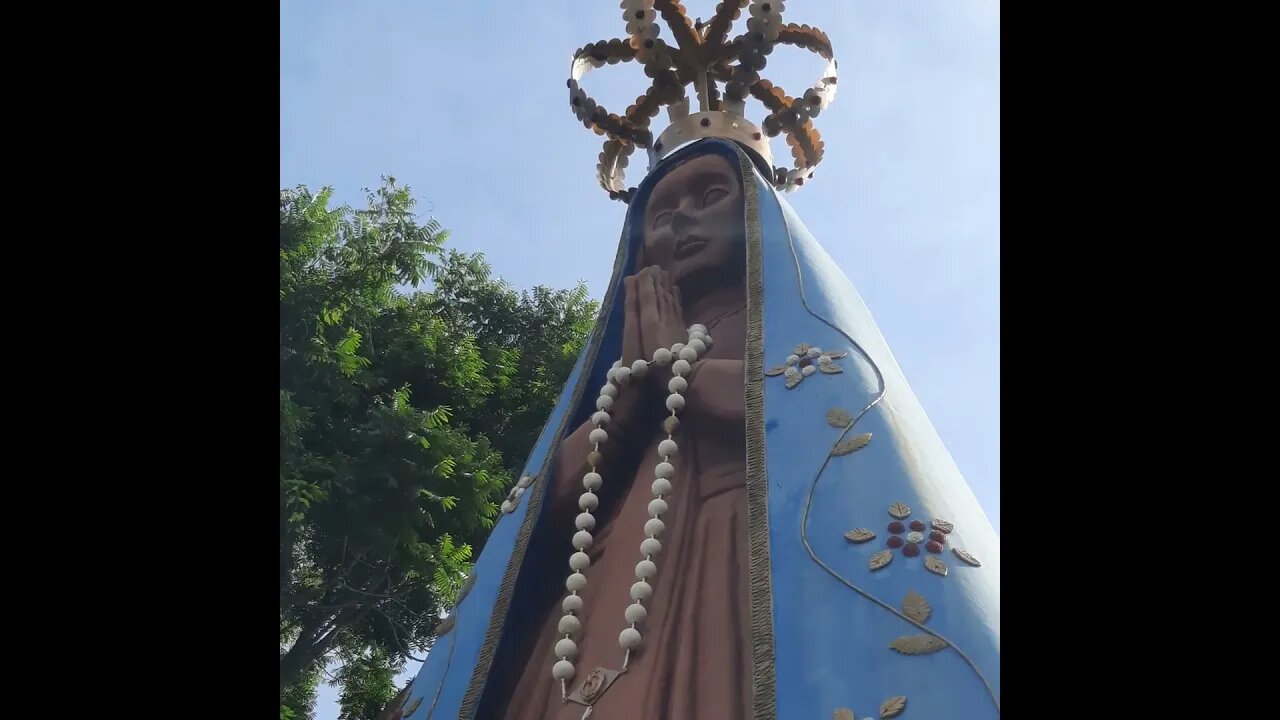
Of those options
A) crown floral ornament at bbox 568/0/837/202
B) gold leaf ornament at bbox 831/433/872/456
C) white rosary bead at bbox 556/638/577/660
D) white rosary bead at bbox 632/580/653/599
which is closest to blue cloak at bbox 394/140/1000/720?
gold leaf ornament at bbox 831/433/872/456

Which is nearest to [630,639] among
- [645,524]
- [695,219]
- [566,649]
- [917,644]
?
[566,649]

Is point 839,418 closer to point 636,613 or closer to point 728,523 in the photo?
point 728,523

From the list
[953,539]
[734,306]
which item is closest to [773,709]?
[953,539]

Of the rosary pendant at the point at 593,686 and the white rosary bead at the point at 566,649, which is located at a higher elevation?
the white rosary bead at the point at 566,649

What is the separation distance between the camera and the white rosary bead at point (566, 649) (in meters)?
3.53

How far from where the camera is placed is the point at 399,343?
8914mm

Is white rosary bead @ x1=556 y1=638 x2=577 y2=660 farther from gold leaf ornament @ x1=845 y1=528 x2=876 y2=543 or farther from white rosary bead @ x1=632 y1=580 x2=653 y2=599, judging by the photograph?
gold leaf ornament @ x1=845 y1=528 x2=876 y2=543

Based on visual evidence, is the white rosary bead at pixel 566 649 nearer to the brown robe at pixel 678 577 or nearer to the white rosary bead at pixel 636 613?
the brown robe at pixel 678 577

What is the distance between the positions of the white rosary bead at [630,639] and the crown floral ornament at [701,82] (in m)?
2.22

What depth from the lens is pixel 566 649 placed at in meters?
3.53

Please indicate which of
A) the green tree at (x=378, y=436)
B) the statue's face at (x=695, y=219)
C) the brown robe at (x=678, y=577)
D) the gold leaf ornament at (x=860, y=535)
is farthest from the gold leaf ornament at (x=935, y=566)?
the green tree at (x=378, y=436)

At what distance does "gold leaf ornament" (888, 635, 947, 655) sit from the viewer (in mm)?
2973

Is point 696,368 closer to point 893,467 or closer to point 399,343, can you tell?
point 893,467
